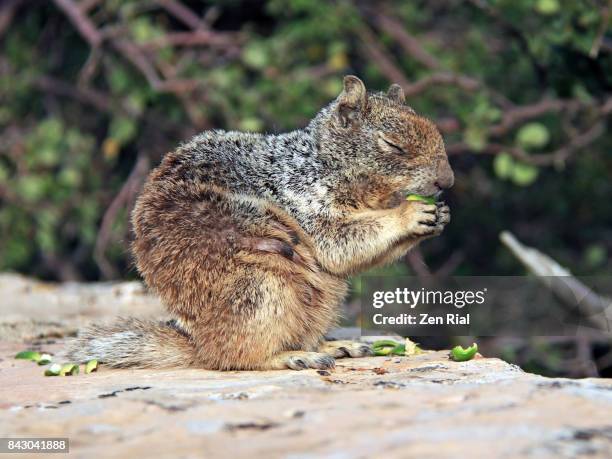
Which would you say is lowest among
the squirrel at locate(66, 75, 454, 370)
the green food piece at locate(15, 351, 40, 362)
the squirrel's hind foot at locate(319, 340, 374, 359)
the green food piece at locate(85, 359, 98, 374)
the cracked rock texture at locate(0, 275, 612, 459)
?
the cracked rock texture at locate(0, 275, 612, 459)

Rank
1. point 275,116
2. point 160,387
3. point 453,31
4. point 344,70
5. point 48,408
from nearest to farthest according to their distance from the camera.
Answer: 1. point 48,408
2. point 160,387
3. point 275,116
4. point 344,70
5. point 453,31

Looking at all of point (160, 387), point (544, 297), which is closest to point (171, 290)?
point (160, 387)

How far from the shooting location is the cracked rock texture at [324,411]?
115 inches

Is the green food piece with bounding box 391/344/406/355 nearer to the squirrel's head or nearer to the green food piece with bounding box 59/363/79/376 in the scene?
the squirrel's head

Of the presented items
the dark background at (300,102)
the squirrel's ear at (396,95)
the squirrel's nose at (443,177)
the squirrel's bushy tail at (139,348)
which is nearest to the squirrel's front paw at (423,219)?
the squirrel's nose at (443,177)

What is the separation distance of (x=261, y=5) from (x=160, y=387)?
6912 millimetres

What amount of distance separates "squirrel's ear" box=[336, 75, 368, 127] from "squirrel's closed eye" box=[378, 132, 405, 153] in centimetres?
22

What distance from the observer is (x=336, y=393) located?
3.81 metres

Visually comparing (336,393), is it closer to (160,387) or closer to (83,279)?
(160,387)

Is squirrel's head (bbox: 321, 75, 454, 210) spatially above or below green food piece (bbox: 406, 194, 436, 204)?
above

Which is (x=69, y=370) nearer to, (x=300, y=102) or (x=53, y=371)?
(x=53, y=371)

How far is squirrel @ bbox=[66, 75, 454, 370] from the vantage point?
179 inches

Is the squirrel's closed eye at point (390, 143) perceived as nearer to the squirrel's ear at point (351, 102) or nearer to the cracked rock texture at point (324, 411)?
the squirrel's ear at point (351, 102)

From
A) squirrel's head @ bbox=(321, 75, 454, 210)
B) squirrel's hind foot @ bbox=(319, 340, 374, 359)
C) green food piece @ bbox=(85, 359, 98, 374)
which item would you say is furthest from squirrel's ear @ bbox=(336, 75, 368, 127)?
green food piece @ bbox=(85, 359, 98, 374)
